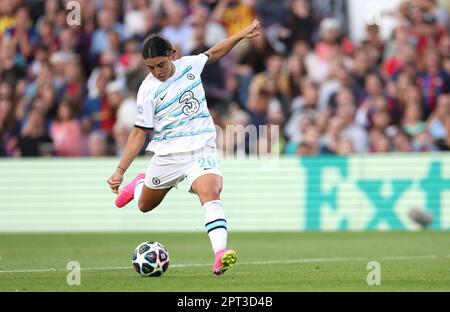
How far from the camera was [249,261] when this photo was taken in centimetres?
1305

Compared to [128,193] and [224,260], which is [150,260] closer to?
[224,260]

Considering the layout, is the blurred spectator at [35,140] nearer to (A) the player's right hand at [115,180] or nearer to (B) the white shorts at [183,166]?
(B) the white shorts at [183,166]

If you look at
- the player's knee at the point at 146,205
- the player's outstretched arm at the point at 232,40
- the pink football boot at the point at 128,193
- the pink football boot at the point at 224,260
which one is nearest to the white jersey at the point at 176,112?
the player's outstretched arm at the point at 232,40

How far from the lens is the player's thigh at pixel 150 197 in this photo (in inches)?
451

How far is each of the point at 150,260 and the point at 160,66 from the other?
6.51ft

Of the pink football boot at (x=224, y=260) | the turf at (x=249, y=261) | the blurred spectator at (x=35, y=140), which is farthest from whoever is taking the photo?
the blurred spectator at (x=35, y=140)

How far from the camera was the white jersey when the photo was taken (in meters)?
11.0

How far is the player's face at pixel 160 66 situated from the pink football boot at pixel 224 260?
6.18 feet

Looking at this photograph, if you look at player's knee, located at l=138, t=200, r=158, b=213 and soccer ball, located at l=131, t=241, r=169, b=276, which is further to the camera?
player's knee, located at l=138, t=200, r=158, b=213

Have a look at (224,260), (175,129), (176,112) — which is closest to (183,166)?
(175,129)

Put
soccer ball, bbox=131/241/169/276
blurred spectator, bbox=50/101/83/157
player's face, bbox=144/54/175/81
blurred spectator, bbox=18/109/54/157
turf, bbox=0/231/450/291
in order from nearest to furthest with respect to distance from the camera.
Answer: turf, bbox=0/231/450/291 → player's face, bbox=144/54/175/81 → soccer ball, bbox=131/241/169/276 → blurred spectator, bbox=18/109/54/157 → blurred spectator, bbox=50/101/83/157

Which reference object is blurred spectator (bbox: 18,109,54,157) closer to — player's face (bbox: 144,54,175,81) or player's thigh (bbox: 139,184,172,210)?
player's thigh (bbox: 139,184,172,210)

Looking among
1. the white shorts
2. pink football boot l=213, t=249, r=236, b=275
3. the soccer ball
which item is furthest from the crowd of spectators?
pink football boot l=213, t=249, r=236, b=275
